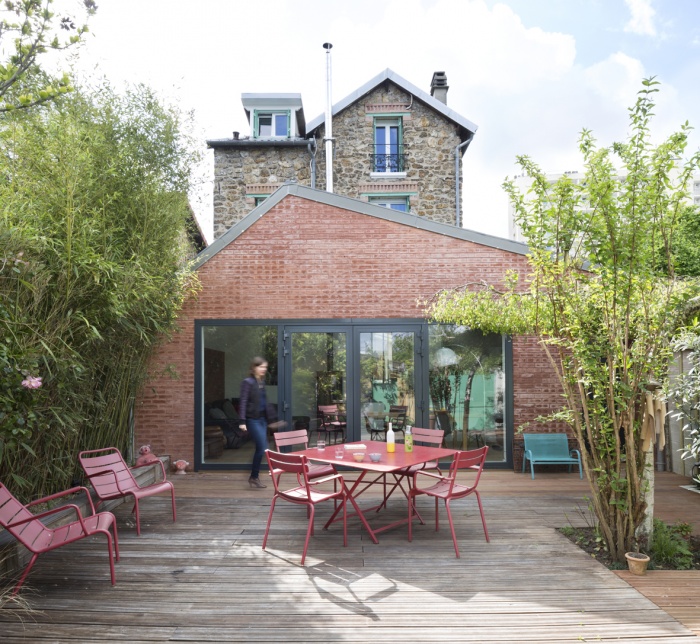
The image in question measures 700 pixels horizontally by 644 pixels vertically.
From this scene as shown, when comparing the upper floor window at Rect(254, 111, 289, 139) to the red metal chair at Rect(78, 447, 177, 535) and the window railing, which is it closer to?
the window railing

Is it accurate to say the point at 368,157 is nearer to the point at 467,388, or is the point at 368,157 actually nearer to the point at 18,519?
the point at 467,388

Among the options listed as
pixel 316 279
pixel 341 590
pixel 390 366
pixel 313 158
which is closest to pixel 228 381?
pixel 316 279

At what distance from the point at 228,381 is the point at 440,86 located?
431 inches

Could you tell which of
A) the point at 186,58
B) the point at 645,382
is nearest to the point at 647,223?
the point at 645,382

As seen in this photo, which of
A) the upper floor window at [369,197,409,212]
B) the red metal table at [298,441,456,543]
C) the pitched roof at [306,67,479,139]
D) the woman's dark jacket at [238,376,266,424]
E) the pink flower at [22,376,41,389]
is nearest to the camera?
the pink flower at [22,376,41,389]

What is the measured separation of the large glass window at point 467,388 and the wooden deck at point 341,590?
249 cm

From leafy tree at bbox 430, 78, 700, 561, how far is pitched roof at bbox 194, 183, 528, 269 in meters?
3.50

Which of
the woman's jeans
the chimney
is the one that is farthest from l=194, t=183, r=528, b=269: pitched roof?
the chimney

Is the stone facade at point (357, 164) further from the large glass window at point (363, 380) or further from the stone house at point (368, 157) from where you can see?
the large glass window at point (363, 380)

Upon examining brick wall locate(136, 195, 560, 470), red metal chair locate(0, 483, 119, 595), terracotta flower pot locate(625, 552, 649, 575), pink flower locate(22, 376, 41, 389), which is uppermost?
brick wall locate(136, 195, 560, 470)

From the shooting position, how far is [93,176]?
5277 millimetres

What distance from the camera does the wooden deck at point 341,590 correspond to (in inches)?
117

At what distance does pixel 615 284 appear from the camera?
3.80 metres

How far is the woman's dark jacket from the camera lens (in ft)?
21.0
